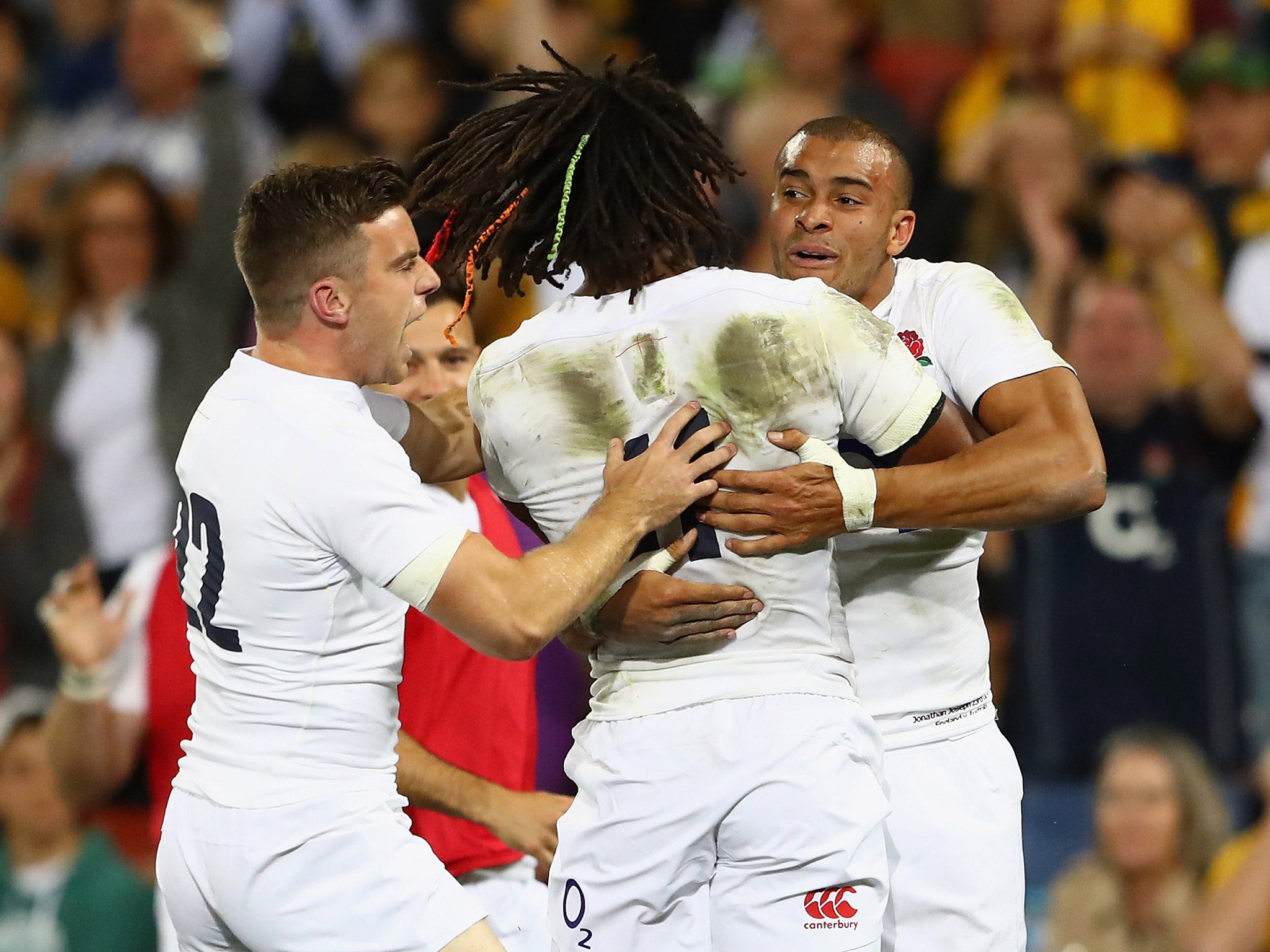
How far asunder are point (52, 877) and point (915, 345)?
383cm

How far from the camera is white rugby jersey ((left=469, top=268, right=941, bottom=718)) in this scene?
113 inches

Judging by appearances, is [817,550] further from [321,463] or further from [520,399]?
[321,463]

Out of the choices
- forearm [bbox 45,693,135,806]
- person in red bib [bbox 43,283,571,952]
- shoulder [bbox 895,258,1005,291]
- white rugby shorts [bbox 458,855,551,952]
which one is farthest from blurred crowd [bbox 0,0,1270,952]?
shoulder [bbox 895,258,1005,291]

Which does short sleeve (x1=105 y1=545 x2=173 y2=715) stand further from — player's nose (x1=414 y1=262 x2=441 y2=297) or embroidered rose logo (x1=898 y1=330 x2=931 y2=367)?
embroidered rose logo (x1=898 y1=330 x2=931 y2=367)

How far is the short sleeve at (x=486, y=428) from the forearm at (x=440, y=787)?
73 centimetres

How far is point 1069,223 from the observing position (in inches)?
257

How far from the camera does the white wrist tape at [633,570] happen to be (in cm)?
300

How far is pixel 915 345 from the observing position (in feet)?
11.2

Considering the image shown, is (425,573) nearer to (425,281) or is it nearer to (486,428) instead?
(486,428)

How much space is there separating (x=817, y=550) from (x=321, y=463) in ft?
2.91

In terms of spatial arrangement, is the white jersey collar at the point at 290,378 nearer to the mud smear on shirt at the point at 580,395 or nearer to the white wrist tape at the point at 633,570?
the mud smear on shirt at the point at 580,395

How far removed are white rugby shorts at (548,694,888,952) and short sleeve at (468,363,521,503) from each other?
52 cm

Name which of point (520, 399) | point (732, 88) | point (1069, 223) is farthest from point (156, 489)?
point (520, 399)

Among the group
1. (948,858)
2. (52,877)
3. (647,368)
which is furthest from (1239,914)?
(52,877)
